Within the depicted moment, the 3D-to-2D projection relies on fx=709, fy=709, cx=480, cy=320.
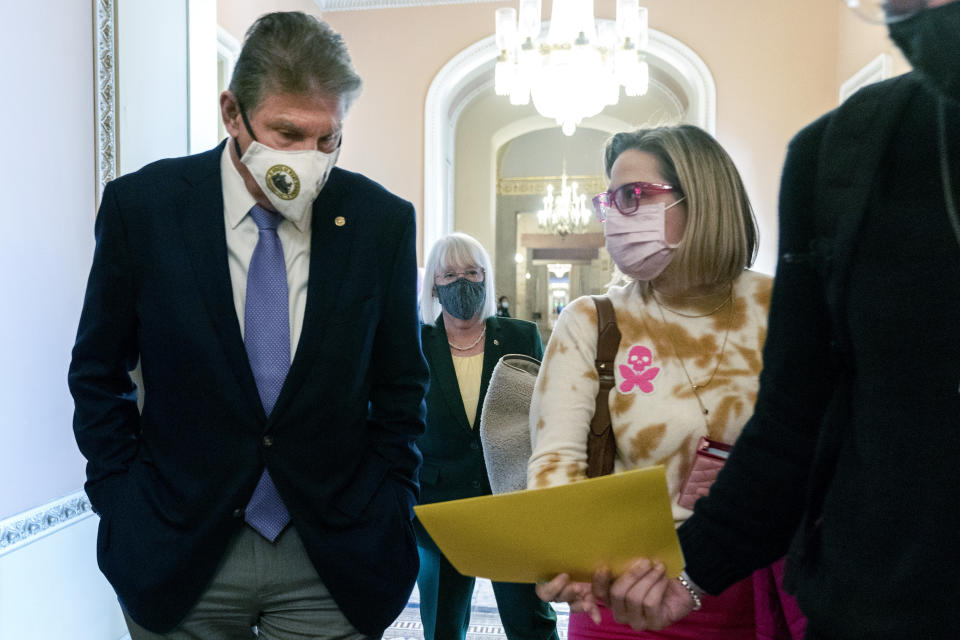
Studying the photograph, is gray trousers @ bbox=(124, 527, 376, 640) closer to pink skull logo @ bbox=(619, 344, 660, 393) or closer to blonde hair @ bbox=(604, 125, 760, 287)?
pink skull logo @ bbox=(619, 344, 660, 393)

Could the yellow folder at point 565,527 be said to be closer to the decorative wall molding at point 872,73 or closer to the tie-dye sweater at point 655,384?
the tie-dye sweater at point 655,384

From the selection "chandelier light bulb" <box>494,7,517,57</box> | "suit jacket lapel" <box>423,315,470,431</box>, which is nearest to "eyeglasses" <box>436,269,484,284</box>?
"suit jacket lapel" <box>423,315,470,431</box>

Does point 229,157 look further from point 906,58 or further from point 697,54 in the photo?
point 697,54

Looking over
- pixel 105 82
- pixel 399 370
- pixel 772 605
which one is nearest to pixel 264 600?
pixel 399 370

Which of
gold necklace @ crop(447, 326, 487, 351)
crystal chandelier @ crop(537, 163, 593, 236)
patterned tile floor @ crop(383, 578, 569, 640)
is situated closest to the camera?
gold necklace @ crop(447, 326, 487, 351)

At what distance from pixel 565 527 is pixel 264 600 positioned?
77cm

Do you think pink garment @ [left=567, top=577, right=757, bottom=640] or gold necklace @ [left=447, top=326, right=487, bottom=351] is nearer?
pink garment @ [left=567, top=577, right=757, bottom=640]

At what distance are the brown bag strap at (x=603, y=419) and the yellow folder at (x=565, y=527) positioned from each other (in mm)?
379

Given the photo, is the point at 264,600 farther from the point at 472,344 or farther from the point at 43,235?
the point at 472,344

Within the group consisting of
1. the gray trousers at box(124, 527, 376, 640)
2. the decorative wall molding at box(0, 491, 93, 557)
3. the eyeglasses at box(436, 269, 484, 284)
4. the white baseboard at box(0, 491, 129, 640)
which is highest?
the eyeglasses at box(436, 269, 484, 284)

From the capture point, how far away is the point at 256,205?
58.5 inches

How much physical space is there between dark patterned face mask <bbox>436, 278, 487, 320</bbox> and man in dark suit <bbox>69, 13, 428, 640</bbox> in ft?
5.10

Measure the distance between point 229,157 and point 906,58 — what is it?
1.31 metres

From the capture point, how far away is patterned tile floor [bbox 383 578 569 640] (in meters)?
3.70
